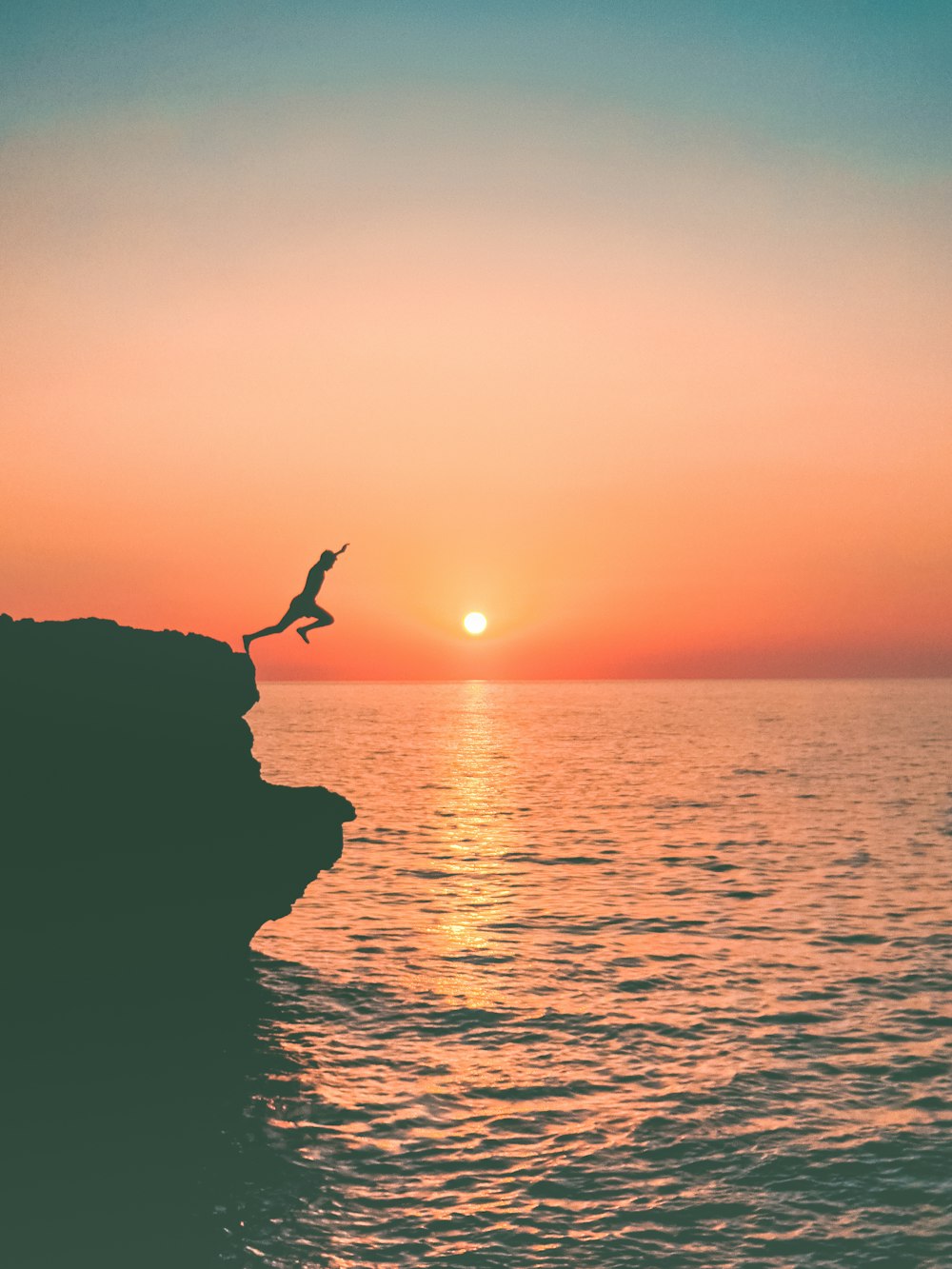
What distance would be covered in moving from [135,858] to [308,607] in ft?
22.4

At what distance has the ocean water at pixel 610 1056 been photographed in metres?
12.8

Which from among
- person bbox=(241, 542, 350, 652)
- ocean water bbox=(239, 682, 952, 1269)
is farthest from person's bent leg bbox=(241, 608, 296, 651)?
ocean water bbox=(239, 682, 952, 1269)

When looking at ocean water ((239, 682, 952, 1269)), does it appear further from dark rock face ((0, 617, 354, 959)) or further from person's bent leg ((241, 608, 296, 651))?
person's bent leg ((241, 608, 296, 651))

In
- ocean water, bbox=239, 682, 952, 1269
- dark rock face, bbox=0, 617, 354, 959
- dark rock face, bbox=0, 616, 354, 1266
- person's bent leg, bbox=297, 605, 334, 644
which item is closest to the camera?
ocean water, bbox=239, 682, 952, 1269

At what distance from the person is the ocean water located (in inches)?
326

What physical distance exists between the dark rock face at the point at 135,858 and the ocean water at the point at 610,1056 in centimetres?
173

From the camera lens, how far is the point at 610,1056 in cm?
1856

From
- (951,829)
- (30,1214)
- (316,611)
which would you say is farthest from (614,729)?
(30,1214)

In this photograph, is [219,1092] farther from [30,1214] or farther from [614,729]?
[614,729]

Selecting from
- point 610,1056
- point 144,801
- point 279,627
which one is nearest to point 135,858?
point 144,801

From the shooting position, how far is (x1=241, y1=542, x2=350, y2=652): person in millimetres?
23594

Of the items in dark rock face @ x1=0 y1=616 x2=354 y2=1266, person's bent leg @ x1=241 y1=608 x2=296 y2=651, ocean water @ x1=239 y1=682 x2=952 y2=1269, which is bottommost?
ocean water @ x1=239 y1=682 x2=952 y2=1269

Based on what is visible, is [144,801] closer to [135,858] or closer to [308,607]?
[135,858]

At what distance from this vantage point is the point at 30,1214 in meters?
13.1
